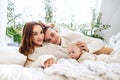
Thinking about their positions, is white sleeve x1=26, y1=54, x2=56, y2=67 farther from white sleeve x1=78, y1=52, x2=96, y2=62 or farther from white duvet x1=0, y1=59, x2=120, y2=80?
white sleeve x1=78, y1=52, x2=96, y2=62

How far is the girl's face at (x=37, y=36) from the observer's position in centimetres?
188

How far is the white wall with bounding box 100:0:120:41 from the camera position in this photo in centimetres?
297

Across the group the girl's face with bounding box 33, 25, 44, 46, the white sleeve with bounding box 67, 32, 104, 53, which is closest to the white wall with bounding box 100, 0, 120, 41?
the white sleeve with bounding box 67, 32, 104, 53

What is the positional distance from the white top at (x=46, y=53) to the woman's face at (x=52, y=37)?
0.16 ft

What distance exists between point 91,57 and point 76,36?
0.29m

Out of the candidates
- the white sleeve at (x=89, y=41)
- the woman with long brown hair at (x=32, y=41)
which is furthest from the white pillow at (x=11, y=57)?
the white sleeve at (x=89, y=41)

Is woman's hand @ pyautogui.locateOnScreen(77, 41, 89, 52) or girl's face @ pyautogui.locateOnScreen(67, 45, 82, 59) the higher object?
woman's hand @ pyautogui.locateOnScreen(77, 41, 89, 52)

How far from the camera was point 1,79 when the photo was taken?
1.48 meters

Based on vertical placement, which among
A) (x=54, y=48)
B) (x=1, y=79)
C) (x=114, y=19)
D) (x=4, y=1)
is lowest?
(x=1, y=79)

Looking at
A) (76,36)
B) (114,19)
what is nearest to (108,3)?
(114,19)

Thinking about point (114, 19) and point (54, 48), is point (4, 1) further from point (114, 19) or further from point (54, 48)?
point (114, 19)

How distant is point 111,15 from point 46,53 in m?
1.47

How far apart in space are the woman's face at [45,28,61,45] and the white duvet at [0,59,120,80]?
16.3 inches

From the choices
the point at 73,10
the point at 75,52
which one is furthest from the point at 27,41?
the point at 73,10
